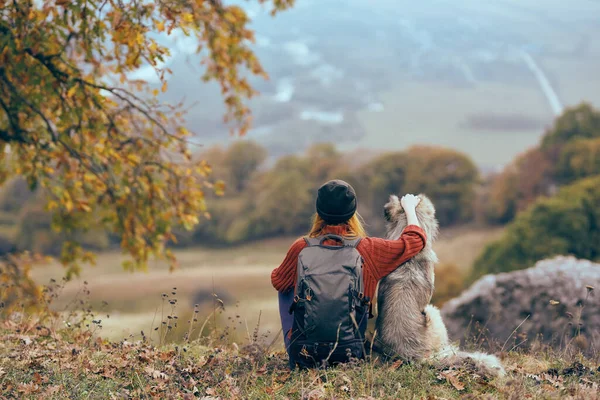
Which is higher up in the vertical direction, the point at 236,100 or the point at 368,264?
the point at 236,100

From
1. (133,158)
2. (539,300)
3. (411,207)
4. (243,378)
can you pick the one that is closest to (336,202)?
(411,207)

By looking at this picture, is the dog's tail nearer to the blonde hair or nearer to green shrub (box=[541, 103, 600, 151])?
the blonde hair

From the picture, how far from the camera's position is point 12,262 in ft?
34.5

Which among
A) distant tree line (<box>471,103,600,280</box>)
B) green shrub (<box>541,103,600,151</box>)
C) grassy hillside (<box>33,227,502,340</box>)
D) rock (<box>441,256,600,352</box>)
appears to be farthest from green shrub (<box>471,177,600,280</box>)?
green shrub (<box>541,103,600,151</box>)

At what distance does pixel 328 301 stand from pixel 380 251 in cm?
64

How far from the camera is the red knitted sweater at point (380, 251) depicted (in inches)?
207

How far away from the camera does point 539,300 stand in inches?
501

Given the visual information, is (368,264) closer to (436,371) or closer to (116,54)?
(436,371)

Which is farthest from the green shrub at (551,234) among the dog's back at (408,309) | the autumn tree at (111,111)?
the dog's back at (408,309)

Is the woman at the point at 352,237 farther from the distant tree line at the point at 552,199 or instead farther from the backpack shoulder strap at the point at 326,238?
the distant tree line at the point at 552,199

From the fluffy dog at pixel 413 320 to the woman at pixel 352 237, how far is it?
219 mm

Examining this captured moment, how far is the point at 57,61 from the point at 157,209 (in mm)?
2661

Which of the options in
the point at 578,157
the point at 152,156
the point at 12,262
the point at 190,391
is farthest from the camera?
the point at 578,157

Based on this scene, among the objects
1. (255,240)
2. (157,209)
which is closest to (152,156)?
(157,209)
